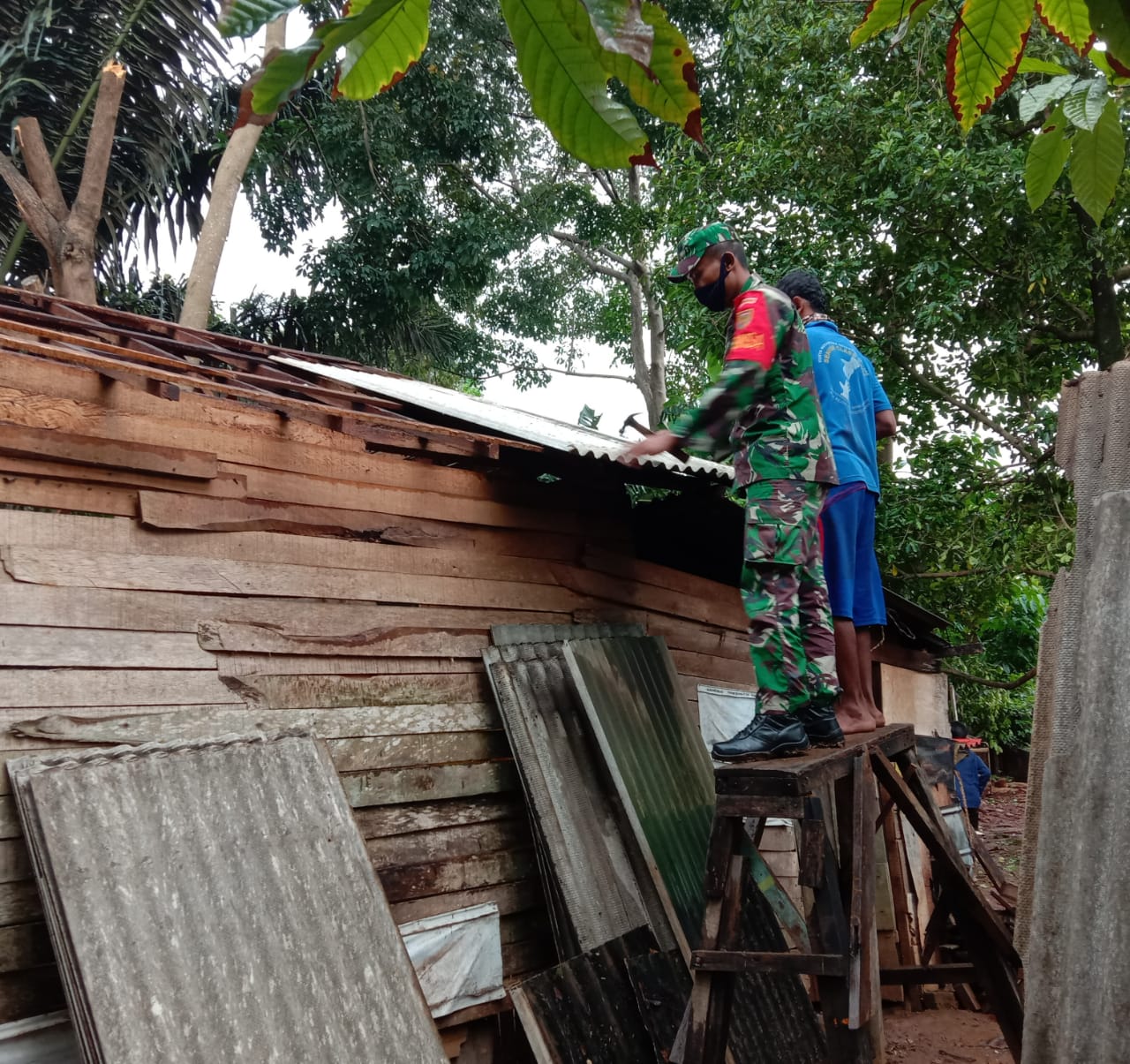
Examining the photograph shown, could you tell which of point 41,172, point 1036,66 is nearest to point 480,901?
point 1036,66

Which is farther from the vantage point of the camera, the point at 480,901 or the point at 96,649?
the point at 480,901

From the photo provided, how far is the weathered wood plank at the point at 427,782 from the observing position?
406 centimetres

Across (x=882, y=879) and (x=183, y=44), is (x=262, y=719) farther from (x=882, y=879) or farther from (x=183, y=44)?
(x=183, y=44)

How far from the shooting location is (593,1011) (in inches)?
164

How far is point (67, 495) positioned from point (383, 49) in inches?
120

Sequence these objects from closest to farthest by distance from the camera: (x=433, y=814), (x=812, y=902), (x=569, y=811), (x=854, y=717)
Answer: (x=812, y=902)
(x=854, y=717)
(x=433, y=814)
(x=569, y=811)

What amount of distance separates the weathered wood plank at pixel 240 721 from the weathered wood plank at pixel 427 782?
162mm

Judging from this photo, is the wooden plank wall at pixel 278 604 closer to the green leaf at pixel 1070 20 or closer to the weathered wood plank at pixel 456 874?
the weathered wood plank at pixel 456 874

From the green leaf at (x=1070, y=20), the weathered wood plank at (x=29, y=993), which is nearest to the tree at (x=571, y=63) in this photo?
the green leaf at (x=1070, y=20)

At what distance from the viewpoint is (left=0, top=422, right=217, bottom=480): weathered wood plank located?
3.43m

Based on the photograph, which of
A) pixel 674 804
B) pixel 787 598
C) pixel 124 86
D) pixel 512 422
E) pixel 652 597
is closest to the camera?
pixel 787 598

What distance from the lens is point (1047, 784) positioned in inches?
54.1

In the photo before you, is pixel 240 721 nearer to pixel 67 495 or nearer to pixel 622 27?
pixel 67 495

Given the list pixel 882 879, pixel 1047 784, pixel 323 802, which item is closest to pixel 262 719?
pixel 323 802
